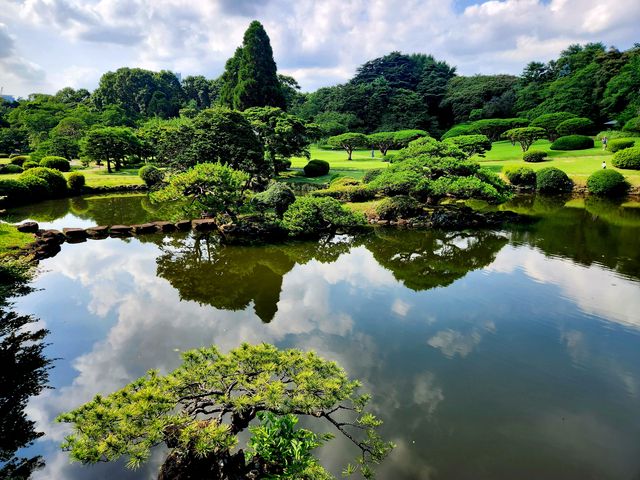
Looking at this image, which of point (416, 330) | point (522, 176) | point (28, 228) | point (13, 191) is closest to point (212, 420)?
point (416, 330)

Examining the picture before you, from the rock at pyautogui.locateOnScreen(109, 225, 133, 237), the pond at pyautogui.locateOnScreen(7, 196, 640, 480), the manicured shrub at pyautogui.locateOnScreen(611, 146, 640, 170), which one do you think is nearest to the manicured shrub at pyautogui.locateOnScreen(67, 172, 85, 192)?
the rock at pyautogui.locateOnScreen(109, 225, 133, 237)

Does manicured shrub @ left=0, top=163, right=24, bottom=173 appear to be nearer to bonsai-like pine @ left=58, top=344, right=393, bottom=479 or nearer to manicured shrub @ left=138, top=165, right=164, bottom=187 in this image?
manicured shrub @ left=138, top=165, right=164, bottom=187

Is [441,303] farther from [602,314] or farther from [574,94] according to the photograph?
[574,94]

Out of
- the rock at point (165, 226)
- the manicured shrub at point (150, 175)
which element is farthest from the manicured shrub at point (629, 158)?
the manicured shrub at point (150, 175)

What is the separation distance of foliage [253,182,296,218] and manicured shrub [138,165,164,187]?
15960 mm

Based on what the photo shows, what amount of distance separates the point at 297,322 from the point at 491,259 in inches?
312

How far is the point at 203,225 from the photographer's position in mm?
16938

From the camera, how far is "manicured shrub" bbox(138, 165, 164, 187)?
28.0 meters

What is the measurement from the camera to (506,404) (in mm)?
5996

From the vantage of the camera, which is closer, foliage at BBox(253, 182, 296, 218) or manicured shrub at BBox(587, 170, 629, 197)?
foliage at BBox(253, 182, 296, 218)

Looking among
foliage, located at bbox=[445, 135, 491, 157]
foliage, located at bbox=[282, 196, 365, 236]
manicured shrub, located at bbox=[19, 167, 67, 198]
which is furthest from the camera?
foliage, located at bbox=[445, 135, 491, 157]

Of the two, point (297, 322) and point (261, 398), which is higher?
point (261, 398)

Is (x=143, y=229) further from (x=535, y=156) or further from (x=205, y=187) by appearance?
(x=535, y=156)

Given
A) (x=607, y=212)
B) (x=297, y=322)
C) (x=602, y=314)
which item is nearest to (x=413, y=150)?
(x=607, y=212)
